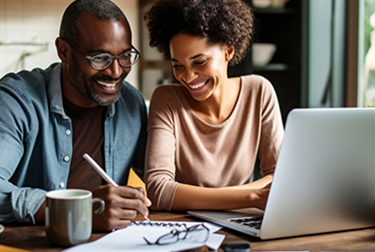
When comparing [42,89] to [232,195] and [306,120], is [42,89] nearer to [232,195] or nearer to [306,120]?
[232,195]

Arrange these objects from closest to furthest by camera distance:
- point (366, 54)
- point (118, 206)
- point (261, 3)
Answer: point (118, 206)
point (366, 54)
point (261, 3)

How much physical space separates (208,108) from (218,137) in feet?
0.40

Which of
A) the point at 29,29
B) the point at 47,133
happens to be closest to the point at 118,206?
the point at 47,133

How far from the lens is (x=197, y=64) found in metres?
1.39

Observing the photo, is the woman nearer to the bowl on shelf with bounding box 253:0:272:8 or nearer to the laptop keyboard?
the laptop keyboard

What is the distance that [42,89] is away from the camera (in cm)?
138

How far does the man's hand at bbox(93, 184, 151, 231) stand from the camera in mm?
902

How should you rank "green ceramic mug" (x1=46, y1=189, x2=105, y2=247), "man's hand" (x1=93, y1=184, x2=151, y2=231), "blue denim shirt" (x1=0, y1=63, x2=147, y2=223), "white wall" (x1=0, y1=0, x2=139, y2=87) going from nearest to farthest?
"green ceramic mug" (x1=46, y1=189, x2=105, y2=247)
"man's hand" (x1=93, y1=184, x2=151, y2=231)
"blue denim shirt" (x1=0, y1=63, x2=147, y2=223)
"white wall" (x1=0, y1=0, x2=139, y2=87)

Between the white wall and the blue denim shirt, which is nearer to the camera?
the blue denim shirt

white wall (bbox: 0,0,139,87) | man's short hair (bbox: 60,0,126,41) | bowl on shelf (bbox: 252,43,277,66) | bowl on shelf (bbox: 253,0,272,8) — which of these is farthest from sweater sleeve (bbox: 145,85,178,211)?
white wall (bbox: 0,0,139,87)

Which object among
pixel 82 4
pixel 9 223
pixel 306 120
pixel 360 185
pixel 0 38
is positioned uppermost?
pixel 0 38

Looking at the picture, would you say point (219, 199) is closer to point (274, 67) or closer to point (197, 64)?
point (197, 64)

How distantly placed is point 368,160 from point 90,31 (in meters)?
0.94

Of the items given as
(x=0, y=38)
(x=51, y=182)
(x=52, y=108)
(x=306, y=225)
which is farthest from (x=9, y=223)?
(x=0, y=38)
